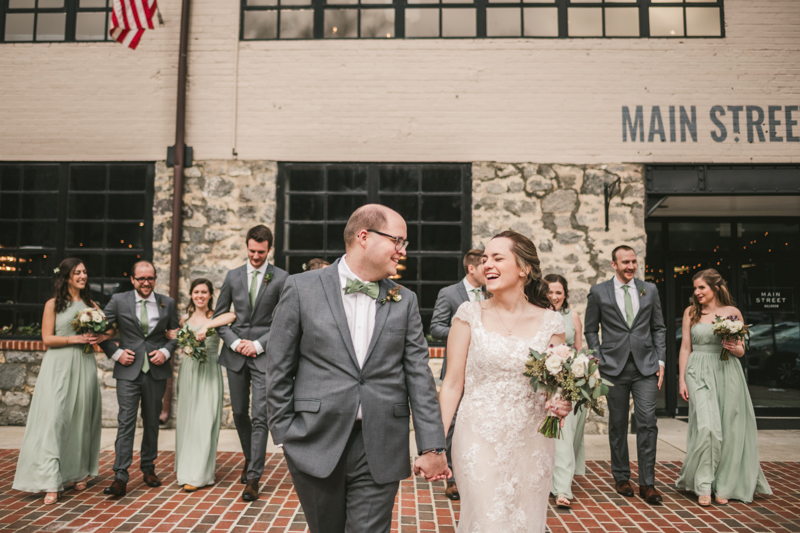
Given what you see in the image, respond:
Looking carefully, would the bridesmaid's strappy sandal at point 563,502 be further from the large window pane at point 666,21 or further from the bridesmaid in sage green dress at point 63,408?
the large window pane at point 666,21

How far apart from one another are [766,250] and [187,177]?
9116 mm

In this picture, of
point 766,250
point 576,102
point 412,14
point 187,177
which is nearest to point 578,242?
point 576,102

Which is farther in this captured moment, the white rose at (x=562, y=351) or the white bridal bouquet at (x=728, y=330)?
the white bridal bouquet at (x=728, y=330)

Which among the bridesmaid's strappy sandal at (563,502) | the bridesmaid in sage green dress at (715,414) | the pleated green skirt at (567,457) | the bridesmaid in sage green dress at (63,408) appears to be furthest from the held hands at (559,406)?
the bridesmaid in sage green dress at (63,408)

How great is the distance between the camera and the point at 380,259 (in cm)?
268

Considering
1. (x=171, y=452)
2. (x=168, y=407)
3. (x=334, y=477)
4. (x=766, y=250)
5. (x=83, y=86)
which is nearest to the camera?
(x=334, y=477)

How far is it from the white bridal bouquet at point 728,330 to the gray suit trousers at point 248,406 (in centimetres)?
440

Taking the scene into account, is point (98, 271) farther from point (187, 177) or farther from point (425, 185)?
point (425, 185)

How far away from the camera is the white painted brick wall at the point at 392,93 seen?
792 cm

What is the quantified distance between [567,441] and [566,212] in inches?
148

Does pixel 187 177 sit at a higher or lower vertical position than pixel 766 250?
higher

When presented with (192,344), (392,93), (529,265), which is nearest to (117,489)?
(192,344)

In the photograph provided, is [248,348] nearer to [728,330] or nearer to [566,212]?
[728,330]

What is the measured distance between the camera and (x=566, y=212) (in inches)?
311
